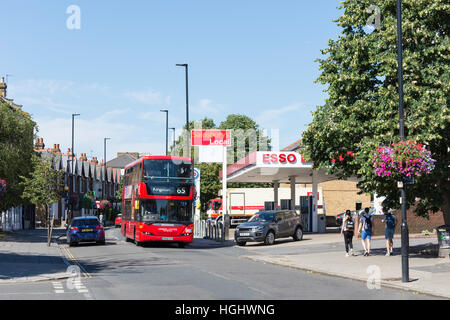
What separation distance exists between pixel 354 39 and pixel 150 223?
1338 cm

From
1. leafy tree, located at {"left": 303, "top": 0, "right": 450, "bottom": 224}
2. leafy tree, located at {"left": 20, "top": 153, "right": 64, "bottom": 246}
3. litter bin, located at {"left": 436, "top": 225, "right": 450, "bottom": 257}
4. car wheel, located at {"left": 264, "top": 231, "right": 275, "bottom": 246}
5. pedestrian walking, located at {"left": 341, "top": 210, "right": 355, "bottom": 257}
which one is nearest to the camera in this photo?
leafy tree, located at {"left": 303, "top": 0, "right": 450, "bottom": 224}

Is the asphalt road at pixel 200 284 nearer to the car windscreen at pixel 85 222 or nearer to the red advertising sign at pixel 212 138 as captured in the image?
the car windscreen at pixel 85 222

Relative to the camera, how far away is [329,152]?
76.6 ft

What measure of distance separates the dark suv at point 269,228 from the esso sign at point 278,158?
612cm

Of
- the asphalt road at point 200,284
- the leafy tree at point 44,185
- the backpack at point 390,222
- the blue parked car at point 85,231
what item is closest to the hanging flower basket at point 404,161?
the asphalt road at point 200,284

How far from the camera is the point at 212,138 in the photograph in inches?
1609

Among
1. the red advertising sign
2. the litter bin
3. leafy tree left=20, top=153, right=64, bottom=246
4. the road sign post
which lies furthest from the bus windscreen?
the litter bin

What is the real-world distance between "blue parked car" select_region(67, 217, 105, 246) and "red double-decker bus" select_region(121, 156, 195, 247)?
Answer: 301cm

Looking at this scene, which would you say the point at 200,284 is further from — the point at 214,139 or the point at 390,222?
the point at 214,139

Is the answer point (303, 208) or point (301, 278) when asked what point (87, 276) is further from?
point (303, 208)

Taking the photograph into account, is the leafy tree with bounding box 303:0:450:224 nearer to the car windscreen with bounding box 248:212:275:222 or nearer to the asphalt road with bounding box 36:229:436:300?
the asphalt road with bounding box 36:229:436:300

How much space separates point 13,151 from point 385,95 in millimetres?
26689

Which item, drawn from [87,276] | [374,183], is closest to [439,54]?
[374,183]

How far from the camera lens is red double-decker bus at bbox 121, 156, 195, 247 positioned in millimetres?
29266
